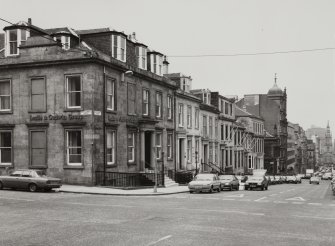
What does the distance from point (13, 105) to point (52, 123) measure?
3.54 metres

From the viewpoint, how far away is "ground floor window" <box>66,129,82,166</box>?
3147 centimetres

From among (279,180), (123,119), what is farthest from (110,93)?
(279,180)

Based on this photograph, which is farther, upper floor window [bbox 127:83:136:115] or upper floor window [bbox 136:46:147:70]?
upper floor window [bbox 136:46:147:70]

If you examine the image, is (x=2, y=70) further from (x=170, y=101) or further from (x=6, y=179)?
(x=170, y=101)

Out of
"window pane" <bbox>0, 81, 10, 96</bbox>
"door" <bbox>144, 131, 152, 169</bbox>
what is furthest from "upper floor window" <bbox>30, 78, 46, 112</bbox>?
"door" <bbox>144, 131, 152, 169</bbox>

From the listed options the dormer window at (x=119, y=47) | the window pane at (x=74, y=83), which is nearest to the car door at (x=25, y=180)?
the window pane at (x=74, y=83)

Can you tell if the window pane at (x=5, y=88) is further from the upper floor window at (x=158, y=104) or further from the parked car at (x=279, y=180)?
the parked car at (x=279, y=180)

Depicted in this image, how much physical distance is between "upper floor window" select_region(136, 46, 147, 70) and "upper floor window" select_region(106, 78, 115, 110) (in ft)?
18.9

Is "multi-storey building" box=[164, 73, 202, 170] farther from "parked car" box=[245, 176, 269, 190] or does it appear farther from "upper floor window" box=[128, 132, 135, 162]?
"upper floor window" box=[128, 132, 135, 162]

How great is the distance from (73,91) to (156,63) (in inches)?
475

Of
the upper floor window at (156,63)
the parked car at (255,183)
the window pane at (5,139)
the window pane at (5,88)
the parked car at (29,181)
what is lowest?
the parked car at (255,183)

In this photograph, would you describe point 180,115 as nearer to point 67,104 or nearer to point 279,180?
point 67,104

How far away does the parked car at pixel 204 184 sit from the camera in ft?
104

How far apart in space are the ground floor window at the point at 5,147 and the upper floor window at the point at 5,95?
1.88 meters
